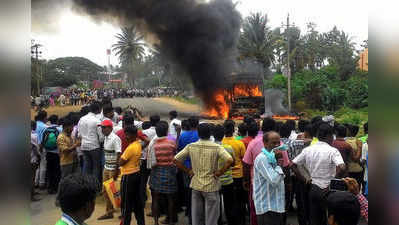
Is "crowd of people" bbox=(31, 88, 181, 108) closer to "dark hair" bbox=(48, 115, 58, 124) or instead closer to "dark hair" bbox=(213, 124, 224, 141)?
"dark hair" bbox=(48, 115, 58, 124)

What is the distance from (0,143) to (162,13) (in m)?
22.8

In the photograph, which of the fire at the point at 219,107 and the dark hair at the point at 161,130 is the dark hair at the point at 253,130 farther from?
the fire at the point at 219,107

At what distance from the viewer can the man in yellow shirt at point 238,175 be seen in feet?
16.4

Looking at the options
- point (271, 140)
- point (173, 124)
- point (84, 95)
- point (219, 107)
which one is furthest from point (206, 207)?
point (84, 95)

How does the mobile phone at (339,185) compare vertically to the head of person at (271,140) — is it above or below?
below

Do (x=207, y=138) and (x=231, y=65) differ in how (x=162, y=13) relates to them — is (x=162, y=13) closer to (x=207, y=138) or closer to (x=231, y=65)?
(x=231, y=65)

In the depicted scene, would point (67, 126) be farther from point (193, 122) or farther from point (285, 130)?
point (285, 130)

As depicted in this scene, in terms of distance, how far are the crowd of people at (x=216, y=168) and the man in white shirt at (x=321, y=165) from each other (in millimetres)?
11

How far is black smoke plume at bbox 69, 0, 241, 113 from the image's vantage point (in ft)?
74.2

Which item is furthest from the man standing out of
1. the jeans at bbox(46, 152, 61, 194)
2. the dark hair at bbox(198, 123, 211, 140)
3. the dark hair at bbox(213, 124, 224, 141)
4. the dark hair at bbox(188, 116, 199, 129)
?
the jeans at bbox(46, 152, 61, 194)

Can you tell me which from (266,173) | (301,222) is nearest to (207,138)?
(266,173)

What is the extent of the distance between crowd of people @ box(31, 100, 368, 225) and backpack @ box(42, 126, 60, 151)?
0.06 feet

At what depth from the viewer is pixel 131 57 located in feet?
193

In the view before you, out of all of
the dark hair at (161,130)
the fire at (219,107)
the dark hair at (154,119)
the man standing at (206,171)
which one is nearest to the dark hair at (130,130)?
the dark hair at (161,130)
